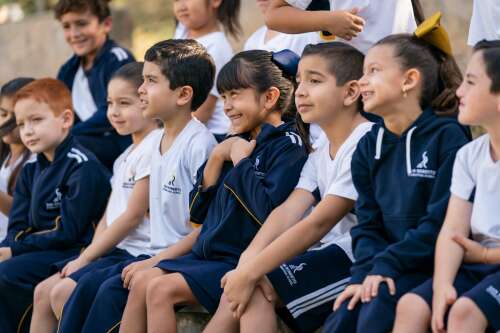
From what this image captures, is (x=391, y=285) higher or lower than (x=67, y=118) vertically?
lower

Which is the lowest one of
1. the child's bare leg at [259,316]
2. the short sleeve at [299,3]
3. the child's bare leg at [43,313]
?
the child's bare leg at [43,313]

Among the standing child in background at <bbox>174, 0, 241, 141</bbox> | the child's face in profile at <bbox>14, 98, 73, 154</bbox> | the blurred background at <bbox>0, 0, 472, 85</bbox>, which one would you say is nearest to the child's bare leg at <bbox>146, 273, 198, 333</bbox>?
the standing child in background at <bbox>174, 0, 241, 141</bbox>

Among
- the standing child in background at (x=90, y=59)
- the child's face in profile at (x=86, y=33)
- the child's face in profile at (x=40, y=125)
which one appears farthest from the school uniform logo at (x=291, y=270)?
the child's face in profile at (x=86, y=33)

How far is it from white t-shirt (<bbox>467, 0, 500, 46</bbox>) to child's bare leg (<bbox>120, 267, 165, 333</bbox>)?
1.64 meters

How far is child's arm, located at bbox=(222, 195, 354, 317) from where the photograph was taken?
4.18 meters

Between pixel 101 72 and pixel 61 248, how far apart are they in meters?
1.37

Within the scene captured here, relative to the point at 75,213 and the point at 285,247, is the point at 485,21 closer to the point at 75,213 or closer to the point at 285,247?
the point at 285,247

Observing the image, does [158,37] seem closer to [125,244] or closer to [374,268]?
[125,244]

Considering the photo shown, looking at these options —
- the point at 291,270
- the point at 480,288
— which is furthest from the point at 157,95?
the point at 480,288

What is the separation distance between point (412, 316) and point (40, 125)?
2.95 metres

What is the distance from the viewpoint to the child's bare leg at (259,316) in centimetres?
414

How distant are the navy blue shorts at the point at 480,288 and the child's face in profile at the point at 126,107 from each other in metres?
2.32

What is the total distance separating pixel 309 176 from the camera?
455cm

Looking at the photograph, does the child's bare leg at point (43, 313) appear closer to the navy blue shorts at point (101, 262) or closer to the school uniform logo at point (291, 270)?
the navy blue shorts at point (101, 262)
